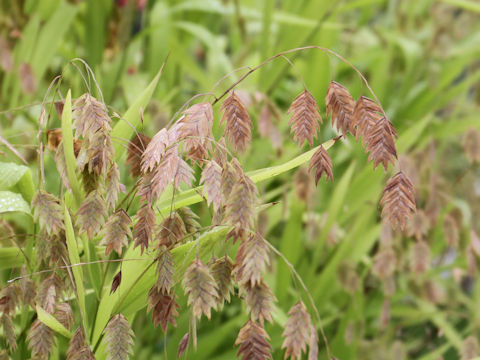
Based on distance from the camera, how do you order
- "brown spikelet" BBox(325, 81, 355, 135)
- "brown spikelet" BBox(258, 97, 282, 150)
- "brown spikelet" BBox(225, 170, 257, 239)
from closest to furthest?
"brown spikelet" BBox(225, 170, 257, 239) < "brown spikelet" BBox(325, 81, 355, 135) < "brown spikelet" BBox(258, 97, 282, 150)

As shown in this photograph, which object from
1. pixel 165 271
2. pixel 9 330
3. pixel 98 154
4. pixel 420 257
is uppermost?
pixel 98 154

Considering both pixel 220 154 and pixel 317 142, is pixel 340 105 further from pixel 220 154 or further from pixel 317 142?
pixel 317 142

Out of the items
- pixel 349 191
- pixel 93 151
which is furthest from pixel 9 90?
pixel 93 151

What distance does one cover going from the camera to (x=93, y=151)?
0.60 metres

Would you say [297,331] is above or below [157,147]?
below

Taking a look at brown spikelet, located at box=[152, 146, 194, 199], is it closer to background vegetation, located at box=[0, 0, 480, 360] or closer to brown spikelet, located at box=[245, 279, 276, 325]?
brown spikelet, located at box=[245, 279, 276, 325]

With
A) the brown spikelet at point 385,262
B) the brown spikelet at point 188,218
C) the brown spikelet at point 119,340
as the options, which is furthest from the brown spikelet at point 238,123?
the brown spikelet at point 385,262

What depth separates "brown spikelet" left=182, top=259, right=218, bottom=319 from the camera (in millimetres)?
559

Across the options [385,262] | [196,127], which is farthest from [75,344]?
[385,262]

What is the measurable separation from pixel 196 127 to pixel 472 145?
0.91 metres

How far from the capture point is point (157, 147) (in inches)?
22.7

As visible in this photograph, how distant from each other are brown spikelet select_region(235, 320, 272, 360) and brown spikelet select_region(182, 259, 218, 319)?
0.15 feet

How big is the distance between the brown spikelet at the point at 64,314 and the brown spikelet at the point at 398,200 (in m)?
0.36

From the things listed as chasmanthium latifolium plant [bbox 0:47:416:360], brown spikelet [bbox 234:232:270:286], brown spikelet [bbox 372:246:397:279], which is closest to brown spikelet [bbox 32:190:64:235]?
chasmanthium latifolium plant [bbox 0:47:416:360]
